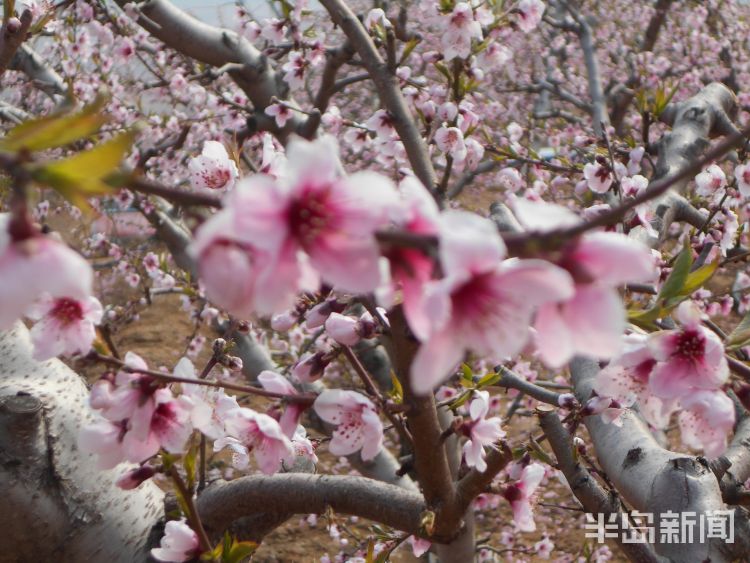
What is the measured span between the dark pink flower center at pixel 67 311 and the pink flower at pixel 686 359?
0.84m

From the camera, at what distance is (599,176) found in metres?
2.82

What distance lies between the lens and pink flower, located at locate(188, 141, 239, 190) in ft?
4.66

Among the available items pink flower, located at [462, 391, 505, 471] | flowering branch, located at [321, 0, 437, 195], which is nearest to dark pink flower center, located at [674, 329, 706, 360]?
pink flower, located at [462, 391, 505, 471]

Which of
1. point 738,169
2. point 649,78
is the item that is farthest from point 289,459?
point 649,78

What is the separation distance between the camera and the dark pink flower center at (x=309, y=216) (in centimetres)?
60

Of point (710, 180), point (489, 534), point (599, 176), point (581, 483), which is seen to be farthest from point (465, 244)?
point (489, 534)

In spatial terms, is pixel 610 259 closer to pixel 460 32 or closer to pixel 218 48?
pixel 460 32

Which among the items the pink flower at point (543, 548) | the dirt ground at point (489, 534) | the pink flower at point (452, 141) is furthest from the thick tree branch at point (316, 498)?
the pink flower at point (543, 548)

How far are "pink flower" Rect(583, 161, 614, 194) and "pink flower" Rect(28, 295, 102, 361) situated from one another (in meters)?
2.25

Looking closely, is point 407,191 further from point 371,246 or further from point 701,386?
point 701,386

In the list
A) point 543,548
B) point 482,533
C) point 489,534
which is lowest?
point 482,533

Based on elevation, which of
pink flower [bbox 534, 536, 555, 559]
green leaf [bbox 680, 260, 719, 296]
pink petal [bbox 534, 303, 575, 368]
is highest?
pink petal [bbox 534, 303, 575, 368]

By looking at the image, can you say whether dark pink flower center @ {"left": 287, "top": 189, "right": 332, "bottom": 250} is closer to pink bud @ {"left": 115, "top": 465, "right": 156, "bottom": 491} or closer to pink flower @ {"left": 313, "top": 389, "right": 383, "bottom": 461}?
pink flower @ {"left": 313, "top": 389, "right": 383, "bottom": 461}

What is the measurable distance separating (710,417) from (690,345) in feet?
0.36
